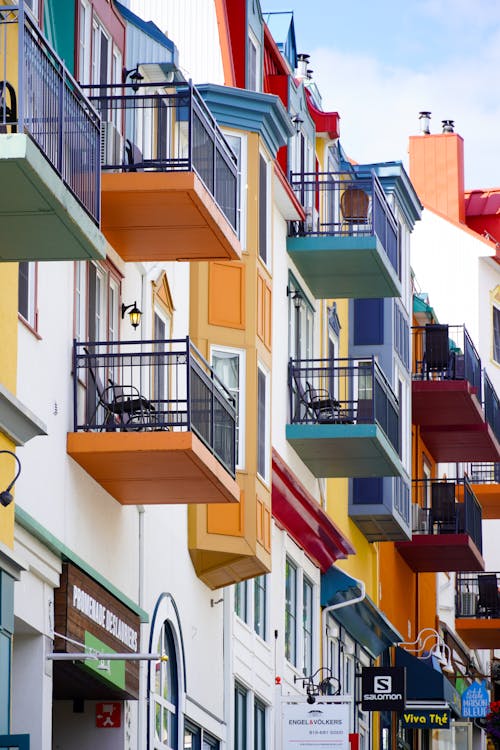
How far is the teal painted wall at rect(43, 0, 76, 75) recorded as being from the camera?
68.2 ft

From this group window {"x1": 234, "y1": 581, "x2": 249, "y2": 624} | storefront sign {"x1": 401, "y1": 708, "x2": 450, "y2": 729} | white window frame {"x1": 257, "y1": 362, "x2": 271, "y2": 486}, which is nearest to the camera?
white window frame {"x1": 257, "y1": 362, "x2": 271, "y2": 486}

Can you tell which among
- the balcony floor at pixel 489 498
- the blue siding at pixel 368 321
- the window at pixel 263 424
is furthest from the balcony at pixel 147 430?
the balcony floor at pixel 489 498

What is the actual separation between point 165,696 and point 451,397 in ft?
58.9

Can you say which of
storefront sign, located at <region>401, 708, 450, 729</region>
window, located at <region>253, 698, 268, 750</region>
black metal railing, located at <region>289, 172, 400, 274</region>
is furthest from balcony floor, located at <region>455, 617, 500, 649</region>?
window, located at <region>253, 698, 268, 750</region>

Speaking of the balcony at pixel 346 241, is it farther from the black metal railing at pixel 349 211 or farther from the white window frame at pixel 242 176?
the white window frame at pixel 242 176

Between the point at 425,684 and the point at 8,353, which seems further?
the point at 425,684

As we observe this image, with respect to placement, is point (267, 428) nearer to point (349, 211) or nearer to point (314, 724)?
point (314, 724)

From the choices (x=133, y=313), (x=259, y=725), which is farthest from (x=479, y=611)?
(x=133, y=313)

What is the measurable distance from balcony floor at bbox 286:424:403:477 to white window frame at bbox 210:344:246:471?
15.0 feet

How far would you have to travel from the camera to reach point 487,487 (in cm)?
4847

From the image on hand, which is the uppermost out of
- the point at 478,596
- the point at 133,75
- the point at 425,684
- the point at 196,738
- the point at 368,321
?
the point at 368,321

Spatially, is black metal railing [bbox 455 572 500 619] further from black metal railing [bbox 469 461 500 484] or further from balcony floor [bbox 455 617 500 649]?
black metal railing [bbox 469 461 500 484]

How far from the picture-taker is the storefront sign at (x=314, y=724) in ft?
92.7

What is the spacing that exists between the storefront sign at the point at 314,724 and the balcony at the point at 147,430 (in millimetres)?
6592
